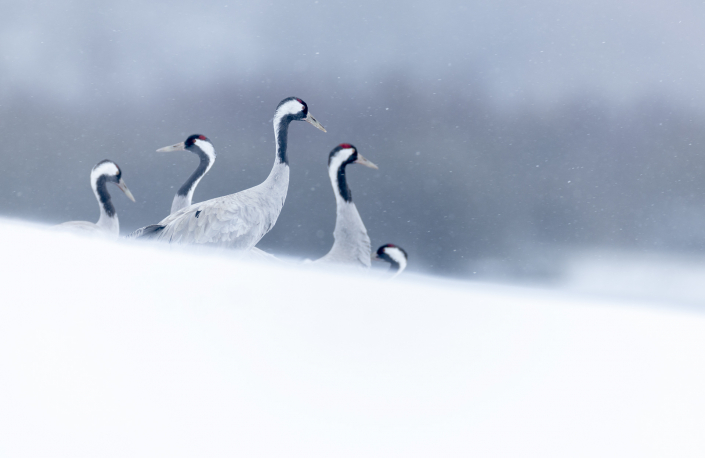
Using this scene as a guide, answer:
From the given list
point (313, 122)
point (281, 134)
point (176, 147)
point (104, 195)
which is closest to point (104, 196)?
point (104, 195)

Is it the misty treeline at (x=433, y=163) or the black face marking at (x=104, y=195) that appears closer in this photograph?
the misty treeline at (x=433, y=163)

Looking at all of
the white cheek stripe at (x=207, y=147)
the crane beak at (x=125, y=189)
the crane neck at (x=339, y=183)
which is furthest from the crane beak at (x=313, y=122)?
the crane beak at (x=125, y=189)

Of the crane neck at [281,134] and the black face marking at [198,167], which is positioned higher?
the crane neck at [281,134]

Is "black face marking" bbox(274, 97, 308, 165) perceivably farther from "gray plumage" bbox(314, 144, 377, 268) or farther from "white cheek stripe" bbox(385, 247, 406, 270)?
"white cheek stripe" bbox(385, 247, 406, 270)

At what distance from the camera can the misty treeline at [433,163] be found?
163 cm

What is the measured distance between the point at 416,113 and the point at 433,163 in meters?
0.18

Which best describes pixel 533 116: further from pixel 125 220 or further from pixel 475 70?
pixel 125 220

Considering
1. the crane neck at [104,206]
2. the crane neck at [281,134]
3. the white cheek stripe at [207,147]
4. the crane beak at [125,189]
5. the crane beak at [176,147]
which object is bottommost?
A: the crane neck at [104,206]

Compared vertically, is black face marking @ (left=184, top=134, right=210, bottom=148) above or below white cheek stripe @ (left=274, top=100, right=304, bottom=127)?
below

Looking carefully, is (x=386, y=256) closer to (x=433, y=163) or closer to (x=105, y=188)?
(x=433, y=163)

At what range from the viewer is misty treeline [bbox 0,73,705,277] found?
5.34ft

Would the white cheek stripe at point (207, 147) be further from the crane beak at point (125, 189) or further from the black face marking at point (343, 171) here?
the black face marking at point (343, 171)

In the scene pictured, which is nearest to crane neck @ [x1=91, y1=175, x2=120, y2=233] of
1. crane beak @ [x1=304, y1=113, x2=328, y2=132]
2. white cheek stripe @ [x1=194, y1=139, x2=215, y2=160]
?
white cheek stripe @ [x1=194, y1=139, x2=215, y2=160]

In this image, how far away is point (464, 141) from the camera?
5.50 ft
